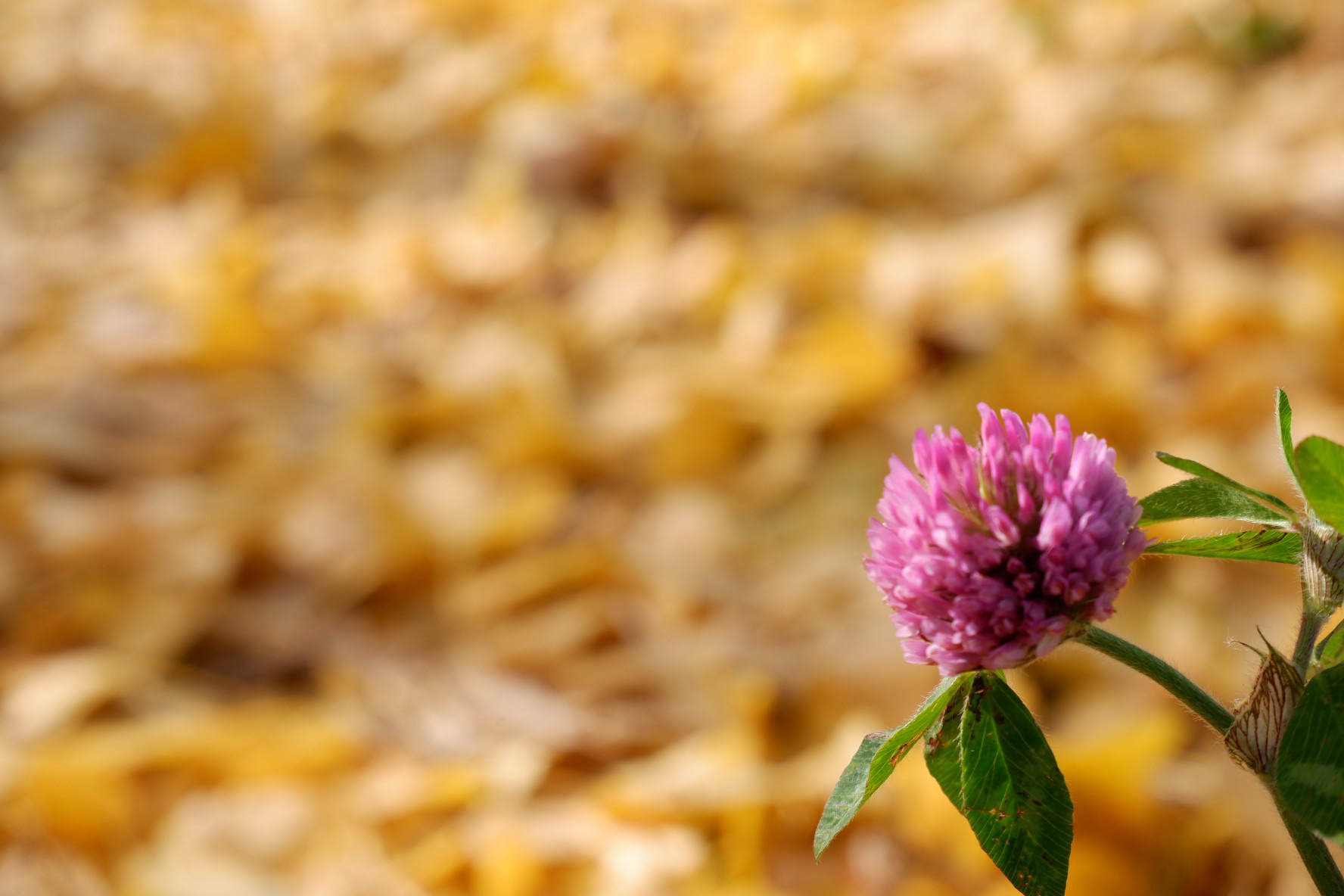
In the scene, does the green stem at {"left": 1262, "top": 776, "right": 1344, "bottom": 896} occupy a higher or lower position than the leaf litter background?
lower

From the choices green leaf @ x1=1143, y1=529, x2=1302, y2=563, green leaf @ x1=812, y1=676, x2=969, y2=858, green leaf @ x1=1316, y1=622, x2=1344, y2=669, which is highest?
green leaf @ x1=1143, y1=529, x2=1302, y2=563

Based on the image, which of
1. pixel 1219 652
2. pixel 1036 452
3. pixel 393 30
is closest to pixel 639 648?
pixel 1219 652

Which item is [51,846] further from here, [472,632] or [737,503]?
[737,503]

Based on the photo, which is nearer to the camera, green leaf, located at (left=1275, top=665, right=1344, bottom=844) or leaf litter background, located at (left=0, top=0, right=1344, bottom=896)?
green leaf, located at (left=1275, top=665, right=1344, bottom=844)

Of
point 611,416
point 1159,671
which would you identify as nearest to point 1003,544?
point 1159,671

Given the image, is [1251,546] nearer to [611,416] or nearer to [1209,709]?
[1209,709]
